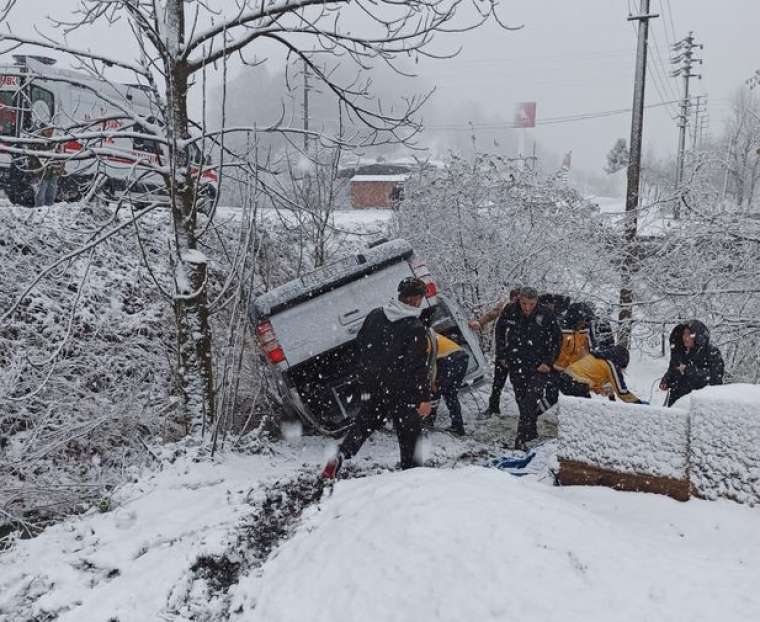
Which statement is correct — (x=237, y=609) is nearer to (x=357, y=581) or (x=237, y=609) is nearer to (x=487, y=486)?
(x=357, y=581)

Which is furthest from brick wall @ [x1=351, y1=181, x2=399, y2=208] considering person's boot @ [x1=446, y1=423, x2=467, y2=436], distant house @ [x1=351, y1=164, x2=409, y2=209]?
person's boot @ [x1=446, y1=423, x2=467, y2=436]

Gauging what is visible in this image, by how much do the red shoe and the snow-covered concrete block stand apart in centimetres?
239

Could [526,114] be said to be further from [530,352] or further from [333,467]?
[333,467]

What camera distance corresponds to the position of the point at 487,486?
140 inches

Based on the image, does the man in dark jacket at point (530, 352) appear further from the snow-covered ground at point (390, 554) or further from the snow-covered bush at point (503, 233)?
the snow-covered bush at point (503, 233)

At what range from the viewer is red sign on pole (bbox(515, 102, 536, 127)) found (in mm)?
54250

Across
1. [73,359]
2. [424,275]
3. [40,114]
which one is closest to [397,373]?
[424,275]

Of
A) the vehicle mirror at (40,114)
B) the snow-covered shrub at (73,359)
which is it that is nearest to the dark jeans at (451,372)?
the snow-covered shrub at (73,359)

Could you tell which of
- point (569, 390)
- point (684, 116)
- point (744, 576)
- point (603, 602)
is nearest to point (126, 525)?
point (603, 602)

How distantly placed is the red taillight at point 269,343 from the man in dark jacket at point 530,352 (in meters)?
2.40

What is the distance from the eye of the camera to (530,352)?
6.12 meters

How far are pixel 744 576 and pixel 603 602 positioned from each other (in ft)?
2.41

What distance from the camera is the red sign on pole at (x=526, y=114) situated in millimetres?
54250

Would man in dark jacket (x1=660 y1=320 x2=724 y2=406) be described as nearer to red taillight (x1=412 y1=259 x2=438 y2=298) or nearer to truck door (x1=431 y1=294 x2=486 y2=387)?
truck door (x1=431 y1=294 x2=486 y2=387)
